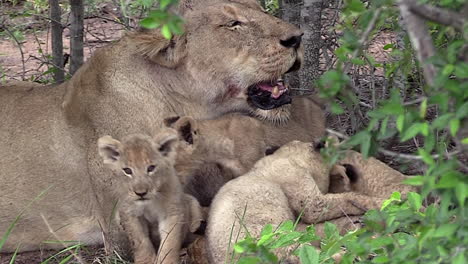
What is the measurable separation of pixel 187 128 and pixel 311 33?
160 centimetres

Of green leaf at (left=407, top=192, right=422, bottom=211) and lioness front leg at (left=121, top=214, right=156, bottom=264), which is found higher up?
green leaf at (left=407, top=192, right=422, bottom=211)

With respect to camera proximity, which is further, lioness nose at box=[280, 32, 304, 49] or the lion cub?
lioness nose at box=[280, 32, 304, 49]

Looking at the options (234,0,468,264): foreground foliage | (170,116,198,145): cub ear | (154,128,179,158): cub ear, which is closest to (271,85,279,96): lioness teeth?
(170,116,198,145): cub ear

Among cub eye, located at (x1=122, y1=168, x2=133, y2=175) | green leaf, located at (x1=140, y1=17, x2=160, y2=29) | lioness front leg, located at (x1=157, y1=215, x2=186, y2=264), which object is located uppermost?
green leaf, located at (x1=140, y1=17, x2=160, y2=29)

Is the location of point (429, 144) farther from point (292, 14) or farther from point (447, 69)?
point (292, 14)

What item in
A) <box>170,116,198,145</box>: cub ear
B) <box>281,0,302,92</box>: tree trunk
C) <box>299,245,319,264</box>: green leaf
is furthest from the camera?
<box>281,0,302,92</box>: tree trunk

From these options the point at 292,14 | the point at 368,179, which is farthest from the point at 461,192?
the point at 292,14

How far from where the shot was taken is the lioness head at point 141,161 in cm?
411

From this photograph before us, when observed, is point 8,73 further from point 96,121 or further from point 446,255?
point 446,255

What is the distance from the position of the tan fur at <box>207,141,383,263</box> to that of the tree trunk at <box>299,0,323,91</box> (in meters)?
1.32

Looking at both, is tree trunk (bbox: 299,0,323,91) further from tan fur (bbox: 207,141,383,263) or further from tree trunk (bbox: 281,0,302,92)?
tan fur (bbox: 207,141,383,263)

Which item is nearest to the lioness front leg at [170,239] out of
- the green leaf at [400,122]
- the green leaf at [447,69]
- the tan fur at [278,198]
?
the tan fur at [278,198]

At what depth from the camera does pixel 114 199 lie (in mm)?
4680

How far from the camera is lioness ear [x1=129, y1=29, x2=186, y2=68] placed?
4.79m
